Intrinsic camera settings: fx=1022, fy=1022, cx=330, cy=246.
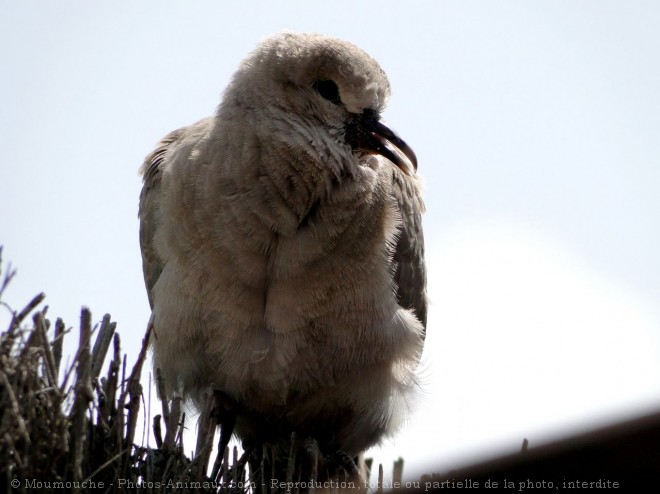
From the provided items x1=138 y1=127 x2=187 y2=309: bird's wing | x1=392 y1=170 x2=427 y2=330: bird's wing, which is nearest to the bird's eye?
x1=392 y1=170 x2=427 y2=330: bird's wing

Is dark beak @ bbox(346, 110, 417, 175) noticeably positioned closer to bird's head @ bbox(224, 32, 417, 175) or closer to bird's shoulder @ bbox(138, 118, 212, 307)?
bird's head @ bbox(224, 32, 417, 175)

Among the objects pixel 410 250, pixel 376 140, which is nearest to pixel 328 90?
pixel 376 140

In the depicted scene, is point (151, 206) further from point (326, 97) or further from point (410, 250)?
point (410, 250)

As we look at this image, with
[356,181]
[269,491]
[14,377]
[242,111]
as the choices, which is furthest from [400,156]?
[14,377]

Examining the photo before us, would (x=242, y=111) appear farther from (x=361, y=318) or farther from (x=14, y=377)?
(x=14, y=377)

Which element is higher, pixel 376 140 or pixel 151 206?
pixel 376 140
